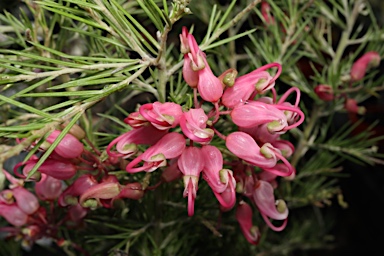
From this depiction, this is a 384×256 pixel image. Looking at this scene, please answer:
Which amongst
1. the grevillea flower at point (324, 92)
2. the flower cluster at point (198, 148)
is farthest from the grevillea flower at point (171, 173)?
the grevillea flower at point (324, 92)

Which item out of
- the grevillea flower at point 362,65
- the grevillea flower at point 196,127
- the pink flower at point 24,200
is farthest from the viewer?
the grevillea flower at point 362,65

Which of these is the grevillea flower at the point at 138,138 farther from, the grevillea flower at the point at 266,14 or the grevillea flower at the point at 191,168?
the grevillea flower at the point at 266,14

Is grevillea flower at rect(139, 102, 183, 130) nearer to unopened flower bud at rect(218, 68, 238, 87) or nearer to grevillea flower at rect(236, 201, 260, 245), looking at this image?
unopened flower bud at rect(218, 68, 238, 87)

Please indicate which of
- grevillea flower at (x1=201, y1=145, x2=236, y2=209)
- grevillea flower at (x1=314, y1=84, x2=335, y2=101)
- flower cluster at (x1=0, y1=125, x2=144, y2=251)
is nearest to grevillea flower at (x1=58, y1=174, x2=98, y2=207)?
flower cluster at (x1=0, y1=125, x2=144, y2=251)

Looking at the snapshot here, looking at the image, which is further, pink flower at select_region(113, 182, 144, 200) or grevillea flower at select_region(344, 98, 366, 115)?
grevillea flower at select_region(344, 98, 366, 115)

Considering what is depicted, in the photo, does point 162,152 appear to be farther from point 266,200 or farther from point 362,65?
point 362,65

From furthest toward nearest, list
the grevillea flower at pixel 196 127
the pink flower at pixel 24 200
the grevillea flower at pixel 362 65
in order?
the grevillea flower at pixel 362 65 → the pink flower at pixel 24 200 → the grevillea flower at pixel 196 127

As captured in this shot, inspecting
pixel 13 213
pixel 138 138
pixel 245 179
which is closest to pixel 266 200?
pixel 245 179

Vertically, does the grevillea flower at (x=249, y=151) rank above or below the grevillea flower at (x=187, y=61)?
below
